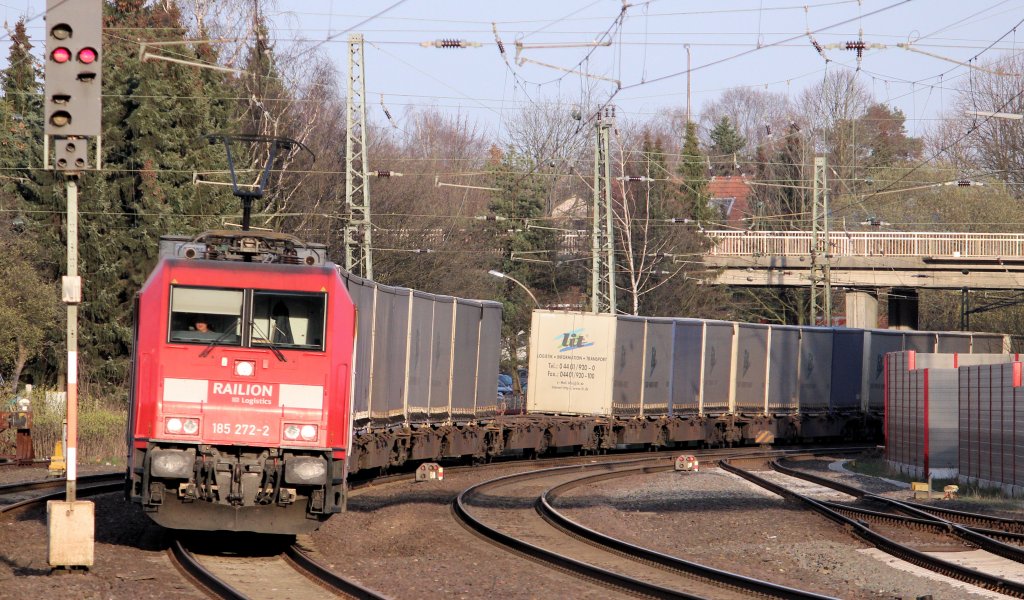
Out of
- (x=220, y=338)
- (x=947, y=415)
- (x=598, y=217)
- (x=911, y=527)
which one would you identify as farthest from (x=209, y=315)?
(x=598, y=217)

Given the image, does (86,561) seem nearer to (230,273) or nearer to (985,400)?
(230,273)

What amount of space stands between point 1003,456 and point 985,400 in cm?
110

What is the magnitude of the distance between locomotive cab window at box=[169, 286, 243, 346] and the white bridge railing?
37.2 meters

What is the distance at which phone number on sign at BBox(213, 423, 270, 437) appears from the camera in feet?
40.7

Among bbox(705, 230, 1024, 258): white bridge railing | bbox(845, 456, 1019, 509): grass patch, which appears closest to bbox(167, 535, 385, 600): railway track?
bbox(845, 456, 1019, 509): grass patch

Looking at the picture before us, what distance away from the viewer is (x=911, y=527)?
637 inches

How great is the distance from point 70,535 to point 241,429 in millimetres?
2003

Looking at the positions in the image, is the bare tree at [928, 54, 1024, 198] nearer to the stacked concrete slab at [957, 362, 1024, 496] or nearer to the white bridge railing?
the white bridge railing

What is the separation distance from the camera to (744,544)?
14.7 meters

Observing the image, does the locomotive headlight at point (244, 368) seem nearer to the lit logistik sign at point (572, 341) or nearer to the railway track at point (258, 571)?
the railway track at point (258, 571)

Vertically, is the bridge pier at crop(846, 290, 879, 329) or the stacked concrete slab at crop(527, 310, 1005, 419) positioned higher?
the bridge pier at crop(846, 290, 879, 329)

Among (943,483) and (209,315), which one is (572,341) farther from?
(209,315)

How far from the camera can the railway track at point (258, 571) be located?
1061 cm

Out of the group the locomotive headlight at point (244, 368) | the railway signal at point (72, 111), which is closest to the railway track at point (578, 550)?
the locomotive headlight at point (244, 368)
